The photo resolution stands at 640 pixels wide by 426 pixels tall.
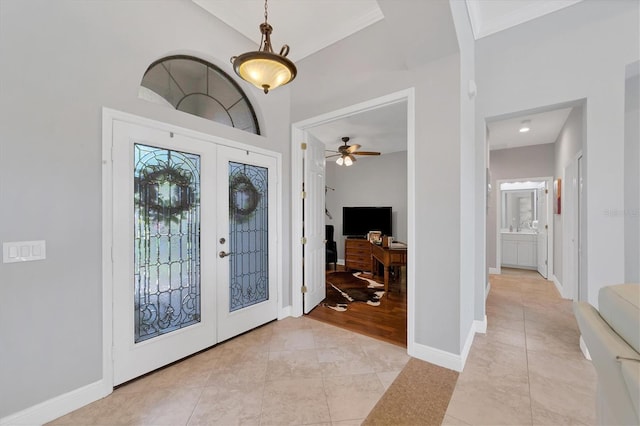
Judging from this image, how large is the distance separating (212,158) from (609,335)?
276 centimetres

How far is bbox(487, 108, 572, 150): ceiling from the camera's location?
3852 mm

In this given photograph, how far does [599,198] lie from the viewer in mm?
2311

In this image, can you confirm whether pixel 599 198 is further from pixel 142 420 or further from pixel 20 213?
pixel 20 213

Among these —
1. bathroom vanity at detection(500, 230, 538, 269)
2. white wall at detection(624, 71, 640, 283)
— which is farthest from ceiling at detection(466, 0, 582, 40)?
bathroom vanity at detection(500, 230, 538, 269)

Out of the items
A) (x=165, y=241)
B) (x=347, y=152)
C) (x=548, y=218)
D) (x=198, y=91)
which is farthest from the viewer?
(x=548, y=218)

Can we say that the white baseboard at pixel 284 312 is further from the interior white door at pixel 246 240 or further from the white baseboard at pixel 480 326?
the white baseboard at pixel 480 326

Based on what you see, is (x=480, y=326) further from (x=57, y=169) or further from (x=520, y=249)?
(x=520, y=249)

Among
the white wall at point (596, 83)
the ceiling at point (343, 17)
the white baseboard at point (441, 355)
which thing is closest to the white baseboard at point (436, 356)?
the white baseboard at point (441, 355)

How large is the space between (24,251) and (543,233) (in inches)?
304

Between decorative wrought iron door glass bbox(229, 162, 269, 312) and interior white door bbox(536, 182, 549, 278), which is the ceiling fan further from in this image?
interior white door bbox(536, 182, 549, 278)

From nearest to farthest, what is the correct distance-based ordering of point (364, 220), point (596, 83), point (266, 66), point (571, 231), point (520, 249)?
point (266, 66), point (596, 83), point (571, 231), point (520, 249), point (364, 220)

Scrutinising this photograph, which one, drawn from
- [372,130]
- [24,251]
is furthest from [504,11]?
[24,251]

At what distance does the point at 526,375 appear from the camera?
2078 millimetres

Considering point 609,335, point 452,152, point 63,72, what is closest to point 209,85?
point 63,72
